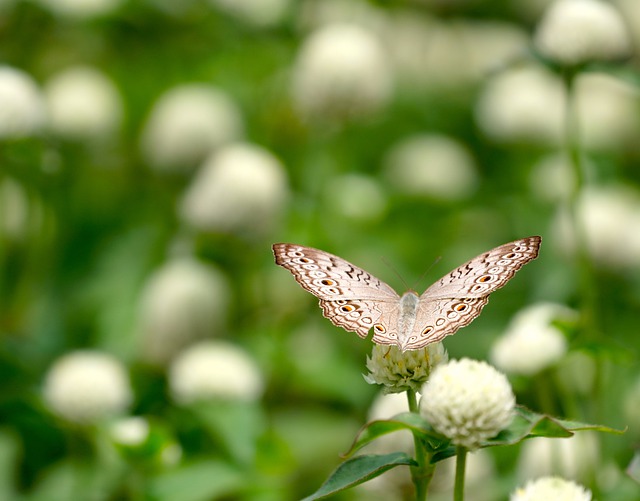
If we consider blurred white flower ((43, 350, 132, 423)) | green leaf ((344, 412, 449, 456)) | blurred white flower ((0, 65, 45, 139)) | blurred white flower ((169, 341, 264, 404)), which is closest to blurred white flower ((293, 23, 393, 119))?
blurred white flower ((0, 65, 45, 139))

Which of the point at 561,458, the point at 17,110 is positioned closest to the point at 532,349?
the point at 561,458

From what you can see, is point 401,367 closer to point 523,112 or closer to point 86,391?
point 86,391

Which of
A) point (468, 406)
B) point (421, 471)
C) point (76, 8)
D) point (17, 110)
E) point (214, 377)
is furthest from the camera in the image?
point (76, 8)

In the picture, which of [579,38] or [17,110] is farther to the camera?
[17,110]

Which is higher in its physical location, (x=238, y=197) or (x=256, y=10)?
(x=256, y=10)


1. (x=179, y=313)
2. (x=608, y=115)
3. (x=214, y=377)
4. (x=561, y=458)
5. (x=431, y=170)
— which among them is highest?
(x=608, y=115)

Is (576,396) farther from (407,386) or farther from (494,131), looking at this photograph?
(494,131)
